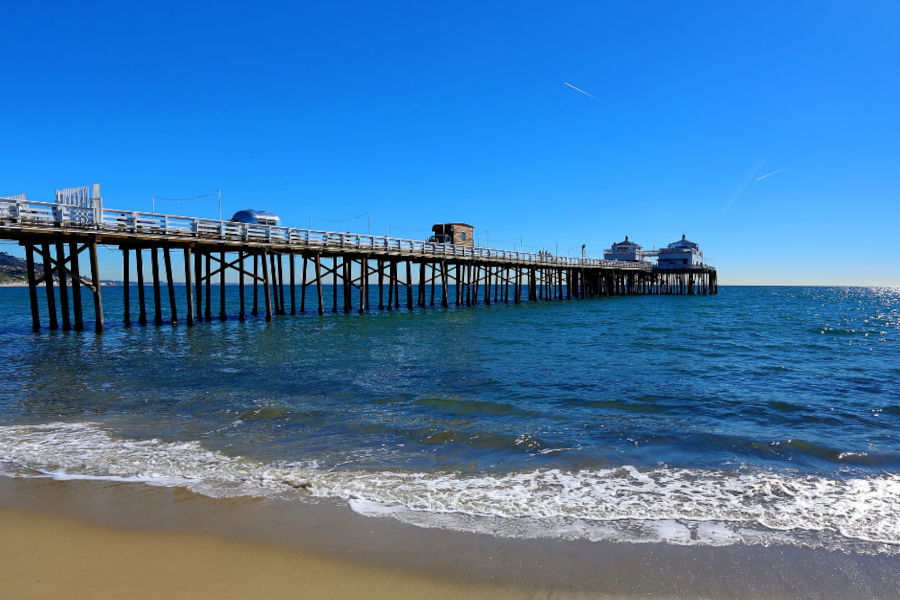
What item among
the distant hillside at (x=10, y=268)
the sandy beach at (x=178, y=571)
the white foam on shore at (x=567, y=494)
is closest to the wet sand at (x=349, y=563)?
the sandy beach at (x=178, y=571)

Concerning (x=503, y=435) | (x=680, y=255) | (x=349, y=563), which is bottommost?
(x=503, y=435)

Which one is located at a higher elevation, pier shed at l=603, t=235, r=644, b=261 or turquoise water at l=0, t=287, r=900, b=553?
pier shed at l=603, t=235, r=644, b=261

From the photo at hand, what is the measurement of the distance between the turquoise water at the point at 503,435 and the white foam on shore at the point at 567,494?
0.03 metres

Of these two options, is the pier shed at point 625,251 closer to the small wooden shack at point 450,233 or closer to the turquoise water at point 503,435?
the small wooden shack at point 450,233

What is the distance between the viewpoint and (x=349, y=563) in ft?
12.8

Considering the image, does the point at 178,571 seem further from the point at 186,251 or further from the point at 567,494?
the point at 186,251

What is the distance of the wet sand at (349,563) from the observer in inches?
139

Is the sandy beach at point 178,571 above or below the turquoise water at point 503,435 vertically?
above

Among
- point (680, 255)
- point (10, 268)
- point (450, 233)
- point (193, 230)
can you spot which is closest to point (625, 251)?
point (680, 255)

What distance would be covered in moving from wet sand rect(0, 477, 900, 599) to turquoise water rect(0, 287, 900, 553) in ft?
1.13

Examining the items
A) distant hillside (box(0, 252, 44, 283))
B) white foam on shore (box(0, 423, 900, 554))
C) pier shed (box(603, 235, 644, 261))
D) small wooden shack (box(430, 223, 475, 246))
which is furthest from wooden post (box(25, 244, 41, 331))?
distant hillside (box(0, 252, 44, 283))

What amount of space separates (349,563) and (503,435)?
4.00 meters

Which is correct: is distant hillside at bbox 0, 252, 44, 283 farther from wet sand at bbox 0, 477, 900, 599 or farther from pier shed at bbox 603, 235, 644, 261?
wet sand at bbox 0, 477, 900, 599

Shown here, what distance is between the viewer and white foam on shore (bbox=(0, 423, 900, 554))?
4.56 m
